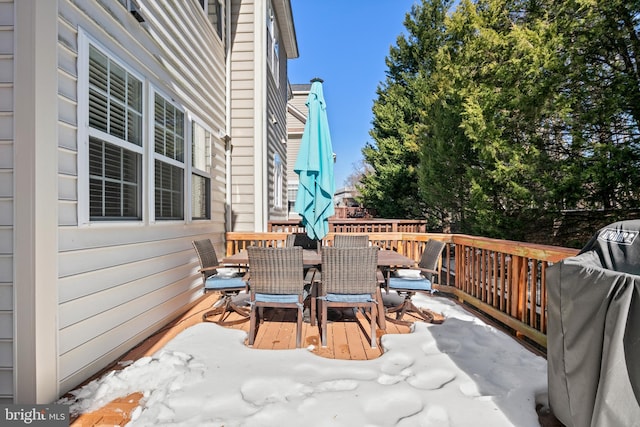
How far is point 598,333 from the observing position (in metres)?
1.36

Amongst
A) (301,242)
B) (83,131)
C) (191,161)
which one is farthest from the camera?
(301,242)

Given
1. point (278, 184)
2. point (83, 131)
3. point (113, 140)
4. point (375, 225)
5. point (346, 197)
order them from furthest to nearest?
1. point (346, 197)
2. point (278, 184)
3. point (375, 225)
4. point (113, 140)
5. point (83, 131)

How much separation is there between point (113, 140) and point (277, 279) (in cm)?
180

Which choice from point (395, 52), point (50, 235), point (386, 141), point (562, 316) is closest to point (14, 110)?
point (50, 235)

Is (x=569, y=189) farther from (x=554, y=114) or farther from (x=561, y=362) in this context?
(x=561, y=362)

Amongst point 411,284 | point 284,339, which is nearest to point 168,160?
point 284,339

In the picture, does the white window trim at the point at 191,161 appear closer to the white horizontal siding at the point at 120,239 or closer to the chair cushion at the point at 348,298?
the white horizontal siding at the point at 120,239

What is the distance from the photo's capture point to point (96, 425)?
1.78 metres

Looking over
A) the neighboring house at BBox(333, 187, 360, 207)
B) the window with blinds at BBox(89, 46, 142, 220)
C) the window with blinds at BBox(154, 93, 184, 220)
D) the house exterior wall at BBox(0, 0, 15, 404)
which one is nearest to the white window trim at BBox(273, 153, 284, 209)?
the window with blinds at BBox(154, 93, 184, 220)

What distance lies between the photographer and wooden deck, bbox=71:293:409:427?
1938 mm

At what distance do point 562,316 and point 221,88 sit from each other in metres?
5.60

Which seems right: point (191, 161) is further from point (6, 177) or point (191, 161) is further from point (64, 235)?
point (6, 177)

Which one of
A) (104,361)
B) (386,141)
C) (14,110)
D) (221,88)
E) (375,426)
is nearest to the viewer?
(375,426)

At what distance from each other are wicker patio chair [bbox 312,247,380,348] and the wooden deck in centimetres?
15
